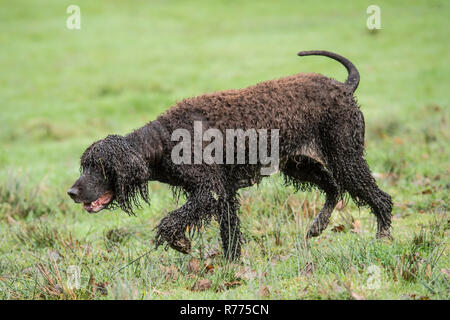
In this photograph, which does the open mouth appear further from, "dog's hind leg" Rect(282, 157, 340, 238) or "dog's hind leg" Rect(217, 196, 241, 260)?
"dog's hind leg" Rect(282, 157, 340, 238)

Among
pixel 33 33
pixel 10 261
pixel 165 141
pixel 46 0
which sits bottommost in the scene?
pixel 10 261

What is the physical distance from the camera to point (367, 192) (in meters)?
6.29

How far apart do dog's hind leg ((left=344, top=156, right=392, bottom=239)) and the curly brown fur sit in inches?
0.4

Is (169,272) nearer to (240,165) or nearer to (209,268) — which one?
(209,268)

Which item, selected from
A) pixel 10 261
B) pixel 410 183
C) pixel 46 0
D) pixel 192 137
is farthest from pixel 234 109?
pixel 46 0

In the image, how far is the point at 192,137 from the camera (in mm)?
5426

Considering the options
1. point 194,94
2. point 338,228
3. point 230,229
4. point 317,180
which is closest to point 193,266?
point 230,229

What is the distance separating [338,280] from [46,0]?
31811mm

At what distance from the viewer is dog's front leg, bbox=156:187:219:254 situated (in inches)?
207

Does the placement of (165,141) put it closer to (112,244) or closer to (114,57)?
(112,244)

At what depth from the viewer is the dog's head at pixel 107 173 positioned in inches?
204

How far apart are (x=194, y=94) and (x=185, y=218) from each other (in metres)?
10.7

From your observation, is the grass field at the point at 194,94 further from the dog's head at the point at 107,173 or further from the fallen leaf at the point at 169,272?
the dog's head at the point at 107,173

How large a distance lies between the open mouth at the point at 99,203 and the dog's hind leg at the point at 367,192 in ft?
8.14
